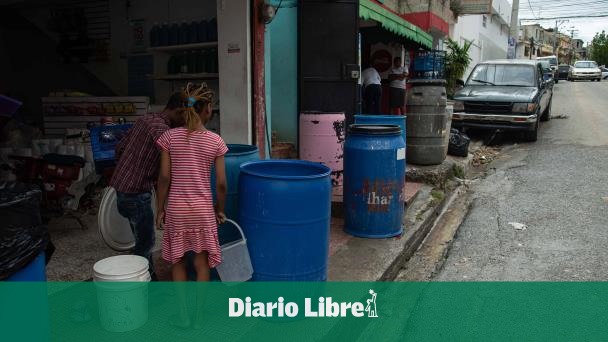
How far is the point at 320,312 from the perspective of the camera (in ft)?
11.7

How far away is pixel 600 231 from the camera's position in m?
6.03

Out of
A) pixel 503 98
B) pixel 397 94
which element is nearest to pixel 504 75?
pixel 503 98

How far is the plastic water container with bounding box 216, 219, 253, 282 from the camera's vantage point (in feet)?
10.8

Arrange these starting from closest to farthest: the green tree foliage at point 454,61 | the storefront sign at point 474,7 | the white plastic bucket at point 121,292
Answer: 1. the white plastic bucket at point 121,292
2. the green tree foliage at point 454,61
3. the storefront sign at point 474,7

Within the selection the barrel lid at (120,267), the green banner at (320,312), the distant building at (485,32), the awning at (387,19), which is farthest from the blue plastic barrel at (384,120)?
the distant building at (485,32)

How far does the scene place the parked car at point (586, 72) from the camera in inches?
1660

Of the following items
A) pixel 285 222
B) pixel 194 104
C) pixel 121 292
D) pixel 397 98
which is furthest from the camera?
pixel 397 98

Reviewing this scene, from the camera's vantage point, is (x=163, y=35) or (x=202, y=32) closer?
(x=202, y=32)

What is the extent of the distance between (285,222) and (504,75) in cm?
1170

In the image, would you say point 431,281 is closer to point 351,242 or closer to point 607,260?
point 351,242

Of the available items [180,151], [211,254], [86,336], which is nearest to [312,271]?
[211,254]

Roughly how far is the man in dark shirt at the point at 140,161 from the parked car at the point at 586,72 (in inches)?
1845

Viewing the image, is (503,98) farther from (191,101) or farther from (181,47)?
(191,101)

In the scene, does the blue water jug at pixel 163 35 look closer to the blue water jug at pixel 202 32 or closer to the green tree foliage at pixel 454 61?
the blue water jug at pixel 202 32
